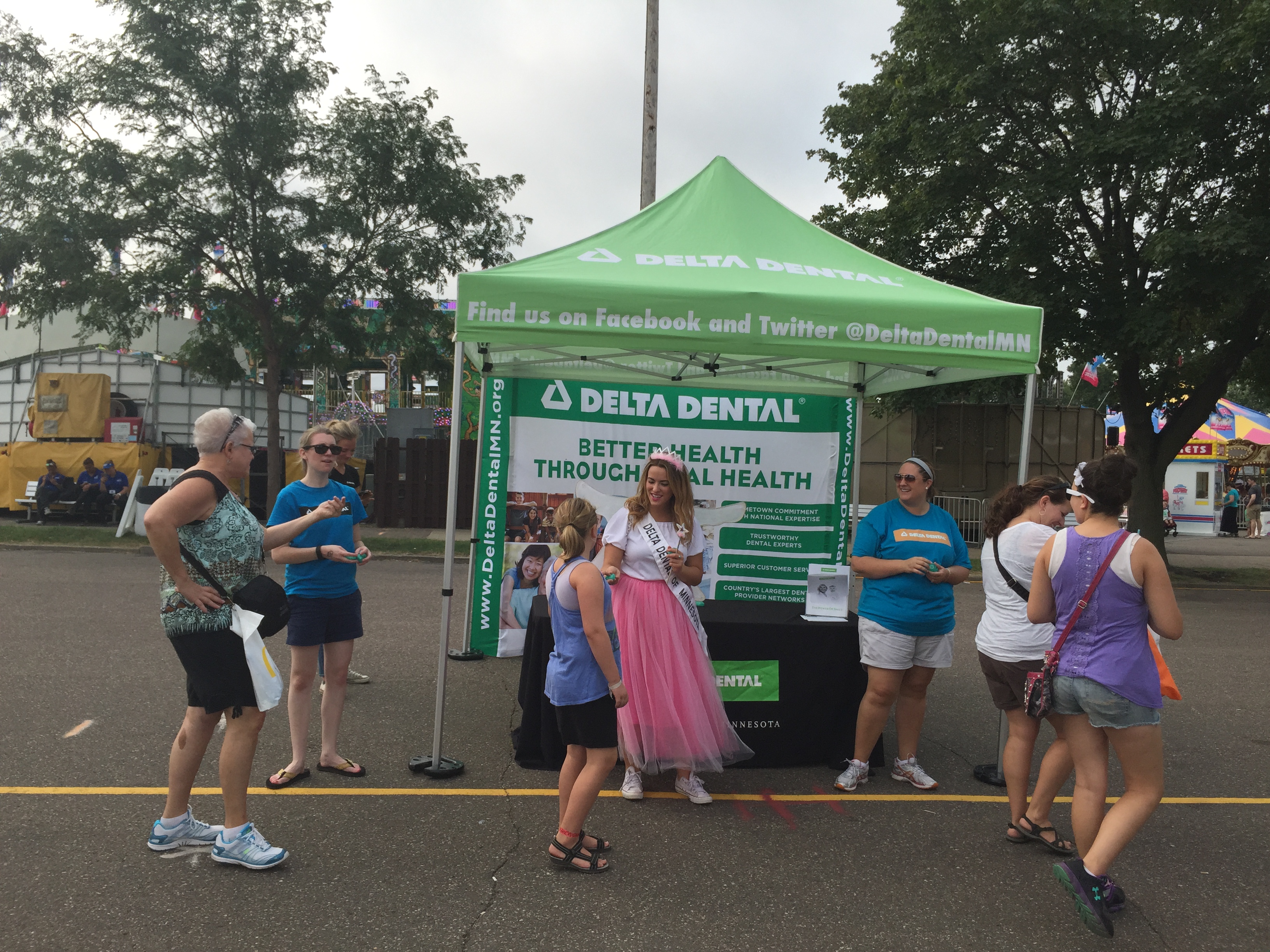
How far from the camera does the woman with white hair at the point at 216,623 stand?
324 centimetres

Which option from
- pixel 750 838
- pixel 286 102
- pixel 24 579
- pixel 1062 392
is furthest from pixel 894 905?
pixel 1062 392

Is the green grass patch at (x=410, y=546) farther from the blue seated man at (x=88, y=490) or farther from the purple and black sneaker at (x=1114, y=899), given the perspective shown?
the purple and black sneaker at (x=1114, y=899)

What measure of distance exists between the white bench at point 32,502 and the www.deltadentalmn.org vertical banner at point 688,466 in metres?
16.0

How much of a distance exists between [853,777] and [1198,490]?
2865cm

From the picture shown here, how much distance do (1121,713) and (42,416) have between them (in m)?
22.0

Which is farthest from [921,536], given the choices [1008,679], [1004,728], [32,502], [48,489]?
[32,502]

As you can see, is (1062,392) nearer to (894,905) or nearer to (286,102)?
(286,102)

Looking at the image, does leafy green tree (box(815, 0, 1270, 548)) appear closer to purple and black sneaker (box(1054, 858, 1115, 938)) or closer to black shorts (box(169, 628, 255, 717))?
purple and black sneaker (box(1054, 858, 1115, 938))

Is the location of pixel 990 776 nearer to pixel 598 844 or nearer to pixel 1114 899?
pixel 1114 899

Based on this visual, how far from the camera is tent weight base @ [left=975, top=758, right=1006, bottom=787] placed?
4719 mm

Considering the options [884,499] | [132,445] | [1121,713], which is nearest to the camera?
[1121,713]

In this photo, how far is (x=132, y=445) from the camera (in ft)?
62.0

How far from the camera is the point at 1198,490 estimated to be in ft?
91.9

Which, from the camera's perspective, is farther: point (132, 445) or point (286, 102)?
point (132, 445)
